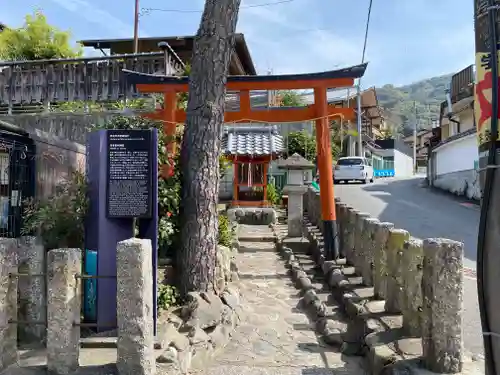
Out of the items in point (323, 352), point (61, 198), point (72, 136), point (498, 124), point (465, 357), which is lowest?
point (323, 352)

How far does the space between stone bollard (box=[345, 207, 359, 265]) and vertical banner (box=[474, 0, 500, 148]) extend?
5375mm

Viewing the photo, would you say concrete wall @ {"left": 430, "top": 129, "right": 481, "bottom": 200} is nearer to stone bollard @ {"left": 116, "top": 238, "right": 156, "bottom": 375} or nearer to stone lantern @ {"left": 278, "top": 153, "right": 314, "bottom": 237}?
stone lantern @ {"left": 278, "top": 153, "right": 314, "bottom": 237}

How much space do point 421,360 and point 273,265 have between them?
6.04 meters

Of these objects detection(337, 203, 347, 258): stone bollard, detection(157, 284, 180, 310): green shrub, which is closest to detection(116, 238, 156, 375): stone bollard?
detection(157, 284, 180, 310): green shrub

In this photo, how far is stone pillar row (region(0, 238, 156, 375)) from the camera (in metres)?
3.57

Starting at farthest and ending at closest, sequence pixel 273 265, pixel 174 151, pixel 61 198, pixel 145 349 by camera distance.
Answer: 1. pixel 273 265
2. pixel 174 151
3. pixel 61 198
4. pixel 145 349

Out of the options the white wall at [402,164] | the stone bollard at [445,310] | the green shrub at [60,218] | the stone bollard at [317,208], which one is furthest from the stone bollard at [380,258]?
the white wall at [402,164]

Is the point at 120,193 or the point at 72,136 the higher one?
the point at 72,136

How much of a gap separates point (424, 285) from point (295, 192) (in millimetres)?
8556

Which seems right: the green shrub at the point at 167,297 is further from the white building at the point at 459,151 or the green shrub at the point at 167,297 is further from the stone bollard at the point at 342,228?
the white building at the point at 459,151

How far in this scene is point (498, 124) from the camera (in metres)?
2.37

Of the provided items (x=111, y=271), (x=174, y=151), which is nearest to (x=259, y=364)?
(x=111, y=271)

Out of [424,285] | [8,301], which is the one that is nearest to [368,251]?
[424,285]

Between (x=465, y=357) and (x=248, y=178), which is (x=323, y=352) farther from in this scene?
(x=248, y=178)
